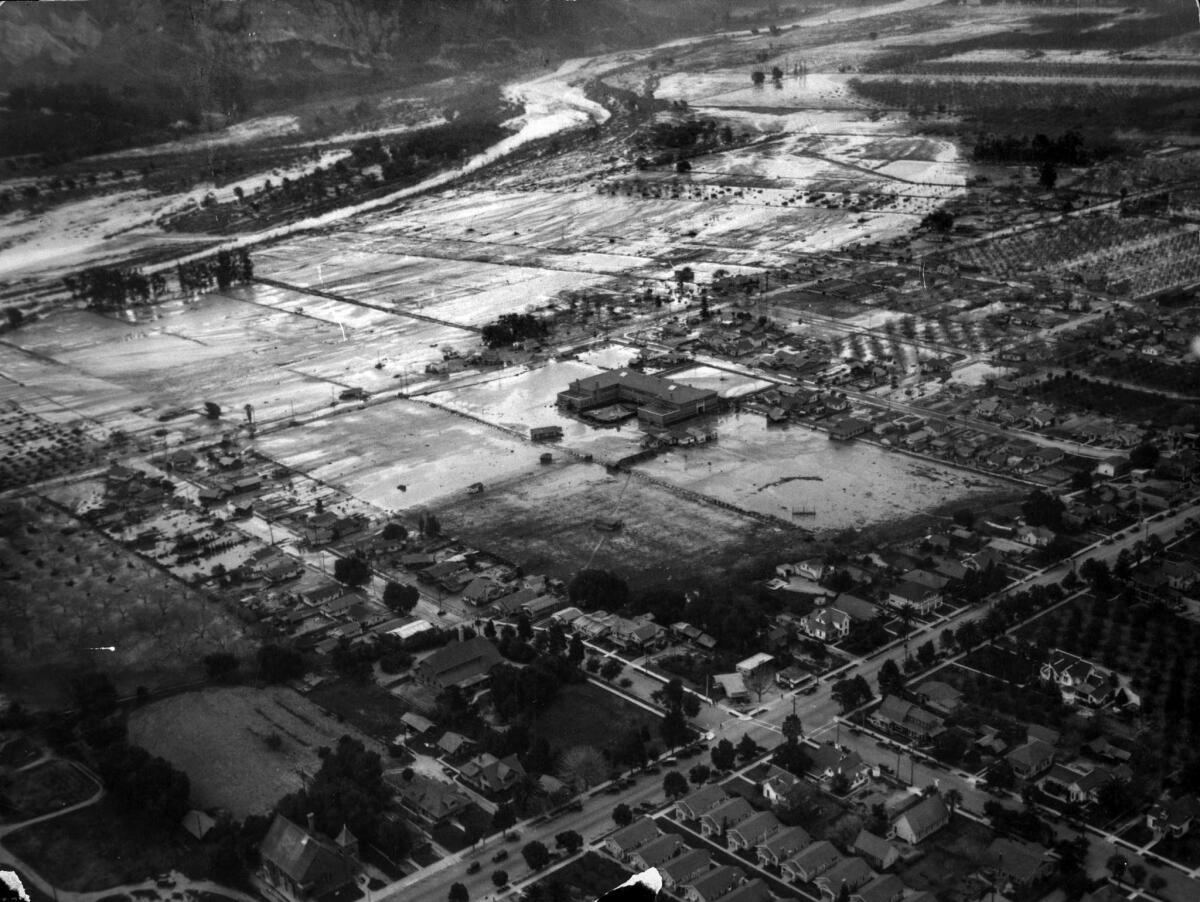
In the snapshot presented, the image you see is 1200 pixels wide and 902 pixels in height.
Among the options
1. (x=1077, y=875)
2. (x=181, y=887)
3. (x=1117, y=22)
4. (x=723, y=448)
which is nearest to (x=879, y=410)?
(x=723, y=448)

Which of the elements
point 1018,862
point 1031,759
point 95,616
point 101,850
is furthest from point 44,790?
point 1031,759

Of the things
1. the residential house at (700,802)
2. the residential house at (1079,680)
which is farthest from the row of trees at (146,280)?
the residential house at (1079,680)

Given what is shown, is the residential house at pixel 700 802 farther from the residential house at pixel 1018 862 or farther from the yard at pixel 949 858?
the residential house at pixel 1018 862

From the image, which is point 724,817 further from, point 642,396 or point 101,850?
point 642,396

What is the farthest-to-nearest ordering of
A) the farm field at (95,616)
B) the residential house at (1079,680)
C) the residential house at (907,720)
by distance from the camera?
the farm field at (95,616) < the residential house at (1079,680) < the residential house at (907,720)

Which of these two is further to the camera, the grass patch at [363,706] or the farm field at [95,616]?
the farm field at [95,616]

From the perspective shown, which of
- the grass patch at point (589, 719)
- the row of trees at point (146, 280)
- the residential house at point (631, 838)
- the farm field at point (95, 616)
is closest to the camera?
the residential house at point (631, 838)
